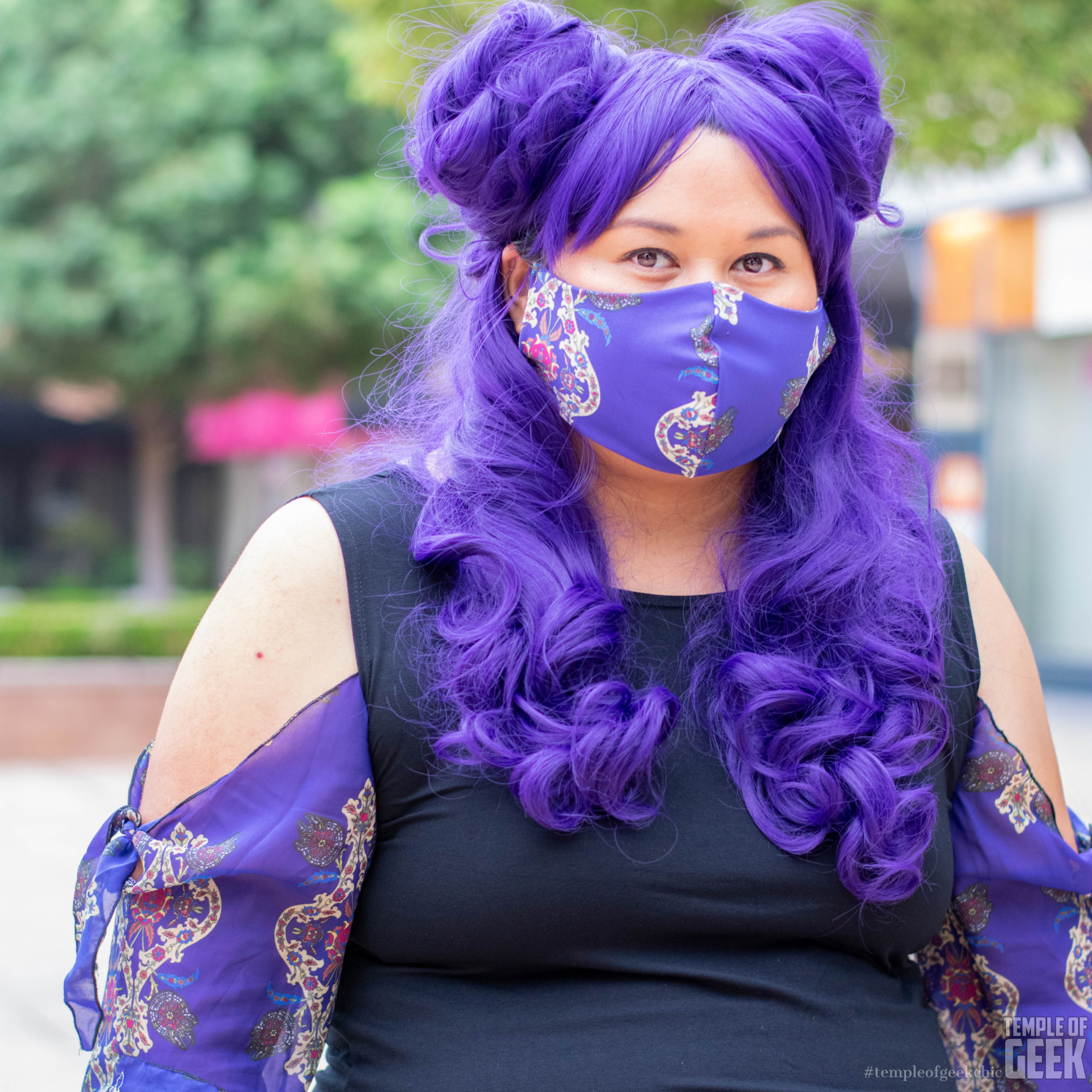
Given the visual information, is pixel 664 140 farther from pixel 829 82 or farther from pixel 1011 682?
pixel 1011 682

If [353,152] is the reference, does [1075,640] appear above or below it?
below

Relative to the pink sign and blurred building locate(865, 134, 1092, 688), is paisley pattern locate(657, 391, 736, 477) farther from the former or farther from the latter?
the pink sign

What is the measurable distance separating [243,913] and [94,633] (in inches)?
326

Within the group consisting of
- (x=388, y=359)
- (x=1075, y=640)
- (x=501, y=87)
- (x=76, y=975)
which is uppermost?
(x=501, y=87)

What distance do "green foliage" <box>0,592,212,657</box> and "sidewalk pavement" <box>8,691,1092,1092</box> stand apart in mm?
1130

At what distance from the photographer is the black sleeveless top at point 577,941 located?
1428 millimetres

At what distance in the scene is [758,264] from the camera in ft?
5.40

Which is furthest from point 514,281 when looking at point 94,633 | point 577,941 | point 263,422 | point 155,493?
point 155,493

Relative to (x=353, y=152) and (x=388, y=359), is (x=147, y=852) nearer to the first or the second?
(x=388, y=359)

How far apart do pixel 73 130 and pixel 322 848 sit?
11948 mm

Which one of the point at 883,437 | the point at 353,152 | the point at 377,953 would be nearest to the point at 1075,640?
the point at 353,152

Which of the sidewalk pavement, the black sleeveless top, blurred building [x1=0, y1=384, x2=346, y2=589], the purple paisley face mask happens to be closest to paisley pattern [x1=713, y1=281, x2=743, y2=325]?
the purple paisley face mask

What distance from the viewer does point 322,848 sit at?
56.2 inches

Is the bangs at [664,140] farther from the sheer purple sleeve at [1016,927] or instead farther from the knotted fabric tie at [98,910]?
the knotted fabric tie at [98,910]
